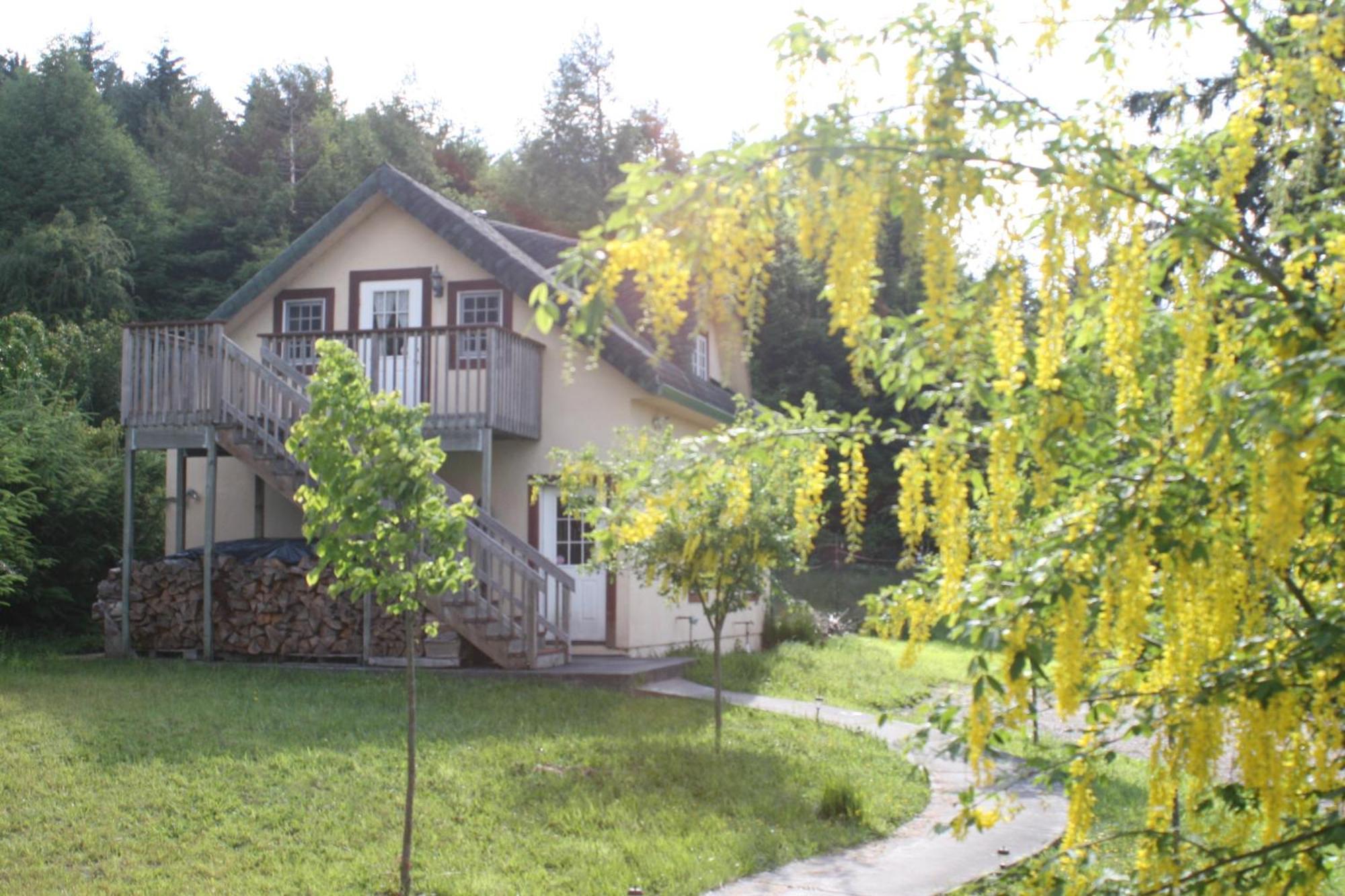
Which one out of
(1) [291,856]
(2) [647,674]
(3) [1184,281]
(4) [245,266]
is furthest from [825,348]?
(3) [1184,281]

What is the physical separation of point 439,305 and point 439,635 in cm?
533

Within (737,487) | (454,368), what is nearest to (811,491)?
(737,487)

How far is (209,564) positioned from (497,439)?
395 centimetres

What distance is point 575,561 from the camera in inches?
683

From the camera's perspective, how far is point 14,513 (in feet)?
55.4

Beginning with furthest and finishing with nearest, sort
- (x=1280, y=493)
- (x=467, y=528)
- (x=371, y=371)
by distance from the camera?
(x=371, y=371), (x=467, y=528), (x=1280, y=493)

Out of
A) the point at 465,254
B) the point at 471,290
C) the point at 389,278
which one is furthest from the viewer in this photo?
the point at 389,278

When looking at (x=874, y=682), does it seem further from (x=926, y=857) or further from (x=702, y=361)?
(x=926, y=857)

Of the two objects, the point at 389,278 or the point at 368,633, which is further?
the point at 389,278

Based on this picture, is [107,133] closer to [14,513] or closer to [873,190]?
[14,513]

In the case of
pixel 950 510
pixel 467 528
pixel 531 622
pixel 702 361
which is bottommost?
pixel 531 622

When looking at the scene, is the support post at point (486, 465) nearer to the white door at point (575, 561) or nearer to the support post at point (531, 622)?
the white door at point (575, 561)

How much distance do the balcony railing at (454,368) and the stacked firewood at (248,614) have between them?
250cm

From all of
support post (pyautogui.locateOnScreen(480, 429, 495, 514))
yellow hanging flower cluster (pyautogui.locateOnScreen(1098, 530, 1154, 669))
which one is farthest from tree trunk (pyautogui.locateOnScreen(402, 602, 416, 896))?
support post (pyautogui.locateOnScreen(480, 429, 495, 514))
